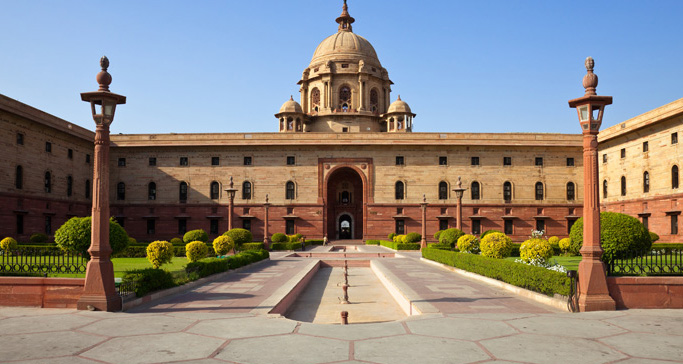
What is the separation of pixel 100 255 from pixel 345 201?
37.6m

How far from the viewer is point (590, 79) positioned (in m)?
9.66

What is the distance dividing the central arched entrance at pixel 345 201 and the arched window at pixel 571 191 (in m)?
17.5

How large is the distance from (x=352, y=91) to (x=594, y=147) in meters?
41.2

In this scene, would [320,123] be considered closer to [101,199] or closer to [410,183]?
[410,183]

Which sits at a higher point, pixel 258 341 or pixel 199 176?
pixel 199 176

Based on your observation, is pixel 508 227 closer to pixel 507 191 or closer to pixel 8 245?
pixel 507 191

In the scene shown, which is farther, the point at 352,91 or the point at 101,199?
the point at 352,91

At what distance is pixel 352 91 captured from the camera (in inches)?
1959

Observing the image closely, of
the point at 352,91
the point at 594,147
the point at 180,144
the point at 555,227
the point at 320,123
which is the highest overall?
the point at 352,91

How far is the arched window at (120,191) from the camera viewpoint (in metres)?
41.2

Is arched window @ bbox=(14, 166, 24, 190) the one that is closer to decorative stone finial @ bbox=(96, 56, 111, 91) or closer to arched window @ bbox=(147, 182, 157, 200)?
arched window @ bbox=(147, 182, 157, 200)

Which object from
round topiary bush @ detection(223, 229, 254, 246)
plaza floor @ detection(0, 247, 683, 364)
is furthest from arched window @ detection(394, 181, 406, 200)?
plaza floor @ detection(0, 247, 683, 364)

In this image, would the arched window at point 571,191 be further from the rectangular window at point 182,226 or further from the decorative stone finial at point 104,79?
the decorative stone finial at point 104,79

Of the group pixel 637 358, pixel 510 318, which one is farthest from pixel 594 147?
pixel 637 358
